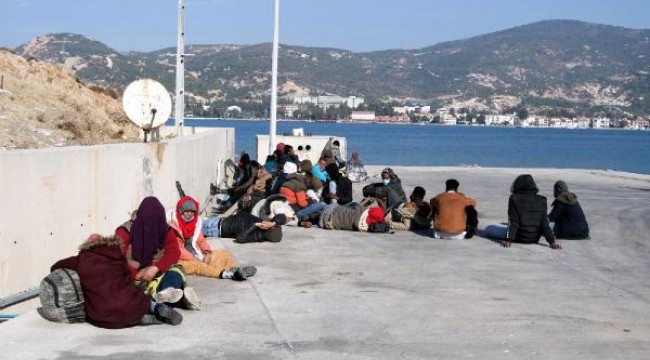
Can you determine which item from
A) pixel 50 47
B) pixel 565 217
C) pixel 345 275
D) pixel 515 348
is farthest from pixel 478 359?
pixel 50 47

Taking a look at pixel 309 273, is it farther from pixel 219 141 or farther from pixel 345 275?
pixel 219 141

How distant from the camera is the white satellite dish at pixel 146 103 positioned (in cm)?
1606

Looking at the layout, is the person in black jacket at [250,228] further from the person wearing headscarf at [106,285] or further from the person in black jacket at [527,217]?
the person wearing headscarf at [106,285]

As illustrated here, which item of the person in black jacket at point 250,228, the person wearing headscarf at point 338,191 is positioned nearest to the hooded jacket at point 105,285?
the person in black jacket at point 250,228

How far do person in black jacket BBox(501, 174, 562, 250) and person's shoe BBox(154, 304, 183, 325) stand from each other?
7.26 m

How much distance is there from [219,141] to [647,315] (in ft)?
59.0

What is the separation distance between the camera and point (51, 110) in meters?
35.6

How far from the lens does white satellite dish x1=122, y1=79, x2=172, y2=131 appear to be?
16062mm

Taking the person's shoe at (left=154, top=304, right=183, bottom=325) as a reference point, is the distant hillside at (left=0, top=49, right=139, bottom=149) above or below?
above

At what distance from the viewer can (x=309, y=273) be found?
12188 mm

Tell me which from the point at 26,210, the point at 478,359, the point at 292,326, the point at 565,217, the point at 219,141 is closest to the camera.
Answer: the point at 478,359

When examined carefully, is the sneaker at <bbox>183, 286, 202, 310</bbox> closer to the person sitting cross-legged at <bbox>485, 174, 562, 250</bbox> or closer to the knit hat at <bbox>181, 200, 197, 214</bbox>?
the knit hat at <bbox>181, 200, 197, 214</bbox>

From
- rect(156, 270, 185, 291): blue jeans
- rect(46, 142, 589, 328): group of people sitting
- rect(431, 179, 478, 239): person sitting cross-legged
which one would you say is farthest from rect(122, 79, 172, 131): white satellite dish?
rect(156, 270, 185, 291): blue jeans

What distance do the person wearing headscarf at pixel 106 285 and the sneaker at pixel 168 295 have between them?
1.70ft
